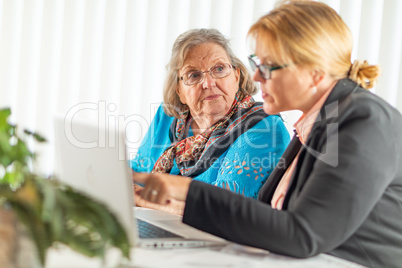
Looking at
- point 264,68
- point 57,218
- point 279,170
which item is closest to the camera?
point 57,218

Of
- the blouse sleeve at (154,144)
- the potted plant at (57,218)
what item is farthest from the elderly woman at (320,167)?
the blouse sleeve at (154,144)

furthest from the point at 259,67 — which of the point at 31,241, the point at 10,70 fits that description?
the point at 10,70

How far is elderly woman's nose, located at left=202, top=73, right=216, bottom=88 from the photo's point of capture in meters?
2.29

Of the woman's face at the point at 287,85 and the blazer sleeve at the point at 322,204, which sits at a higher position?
the woman's face at the point at 287,85

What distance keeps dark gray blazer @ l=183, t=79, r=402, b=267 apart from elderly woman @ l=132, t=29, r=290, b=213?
84cm

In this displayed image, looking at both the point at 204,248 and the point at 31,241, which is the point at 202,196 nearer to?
the point at 204,248

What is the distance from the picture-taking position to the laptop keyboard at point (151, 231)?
4.04ft

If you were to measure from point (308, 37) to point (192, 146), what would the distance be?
1.18 m

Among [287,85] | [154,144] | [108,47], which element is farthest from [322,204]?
[108,47]

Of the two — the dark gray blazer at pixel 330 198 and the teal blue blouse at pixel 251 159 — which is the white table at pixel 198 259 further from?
the teal blue blouse at pixel 251 159

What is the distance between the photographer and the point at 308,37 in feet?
4.07

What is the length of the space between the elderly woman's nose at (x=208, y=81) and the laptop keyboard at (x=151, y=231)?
101 centimetres

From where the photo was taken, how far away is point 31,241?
0.74 meters

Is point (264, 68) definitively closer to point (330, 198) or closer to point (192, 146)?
point (330, 198)
